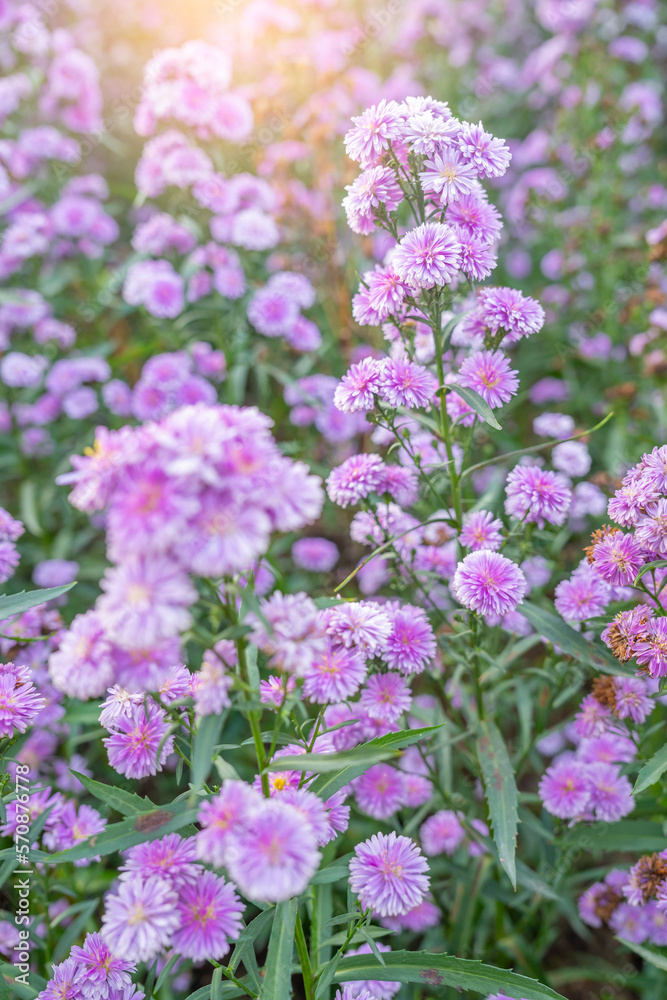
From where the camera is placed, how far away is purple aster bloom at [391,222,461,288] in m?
1.34

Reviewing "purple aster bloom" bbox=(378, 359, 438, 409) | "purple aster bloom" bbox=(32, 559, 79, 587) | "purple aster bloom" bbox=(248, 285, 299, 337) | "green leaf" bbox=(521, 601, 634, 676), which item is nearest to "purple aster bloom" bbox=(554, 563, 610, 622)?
"green leaf" bbox=(521, 601, 634, 676)

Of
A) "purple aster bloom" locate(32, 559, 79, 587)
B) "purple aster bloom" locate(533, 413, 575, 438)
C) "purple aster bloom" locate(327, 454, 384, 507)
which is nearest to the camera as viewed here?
"purple aster bloom" locate(327, 454, 384, 507)

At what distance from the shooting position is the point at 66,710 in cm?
212

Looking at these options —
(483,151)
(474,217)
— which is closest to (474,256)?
(474,217)

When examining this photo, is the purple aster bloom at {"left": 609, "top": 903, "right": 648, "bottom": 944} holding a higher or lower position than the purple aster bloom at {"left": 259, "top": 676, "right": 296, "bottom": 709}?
lower

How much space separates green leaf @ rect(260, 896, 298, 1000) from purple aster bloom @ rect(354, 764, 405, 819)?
481mm

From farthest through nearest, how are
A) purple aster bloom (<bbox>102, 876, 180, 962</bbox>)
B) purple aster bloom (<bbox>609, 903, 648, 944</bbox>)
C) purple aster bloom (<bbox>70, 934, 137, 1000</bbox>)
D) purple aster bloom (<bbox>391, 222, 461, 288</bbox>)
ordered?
purple aster bloom (<bbox>609, 903, 648, 944</bbox>) < purple aster bloom (<bbox>391, 222, 461, 288</bbox>) < purple aster bloom (<bbox>70, 934, 137, 1000</bbox>) < purple aster bloom (<bbox>102, 876, 180, 962</bbox>)

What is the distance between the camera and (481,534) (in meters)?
1.60

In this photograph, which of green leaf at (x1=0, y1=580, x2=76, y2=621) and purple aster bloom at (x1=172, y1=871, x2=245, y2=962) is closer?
purple aster bloom at (x1=172, y1=871, x2=245, y2=962)

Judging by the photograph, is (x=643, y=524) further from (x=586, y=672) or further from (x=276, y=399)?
(x=276, y=399)

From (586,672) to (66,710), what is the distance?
145cm

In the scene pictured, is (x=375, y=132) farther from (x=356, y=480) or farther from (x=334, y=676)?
(x=334, y=676)

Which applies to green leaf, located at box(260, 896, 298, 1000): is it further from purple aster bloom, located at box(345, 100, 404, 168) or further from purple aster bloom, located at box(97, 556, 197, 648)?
purple aster bloom, located at box(345, 100, 404, 168)

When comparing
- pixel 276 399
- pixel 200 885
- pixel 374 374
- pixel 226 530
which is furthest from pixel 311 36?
pixel 200 885
